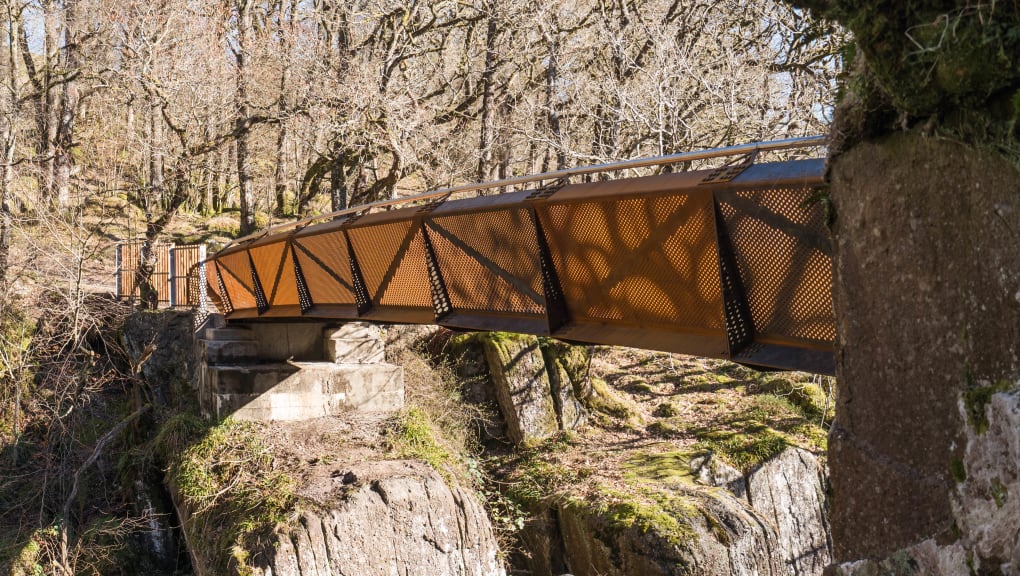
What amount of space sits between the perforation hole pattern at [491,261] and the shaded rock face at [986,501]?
371 cm

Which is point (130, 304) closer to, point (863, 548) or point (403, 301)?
point (403, 301)

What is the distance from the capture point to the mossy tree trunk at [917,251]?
262 centimetres

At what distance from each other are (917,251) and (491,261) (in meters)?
4.03

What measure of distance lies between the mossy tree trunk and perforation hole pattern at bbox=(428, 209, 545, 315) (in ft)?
10.3

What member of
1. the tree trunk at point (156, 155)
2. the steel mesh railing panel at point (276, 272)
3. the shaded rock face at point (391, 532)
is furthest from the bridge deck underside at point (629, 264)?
the tree trunk at point (156, 155)

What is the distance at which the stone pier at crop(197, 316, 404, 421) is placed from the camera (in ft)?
42.4

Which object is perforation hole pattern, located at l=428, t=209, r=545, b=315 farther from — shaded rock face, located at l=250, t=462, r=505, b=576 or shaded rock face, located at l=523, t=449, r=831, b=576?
shaded rock face, located at l=523, t=449, r=831, b=576

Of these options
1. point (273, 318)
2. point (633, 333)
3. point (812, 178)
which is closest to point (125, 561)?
point (273, 318)

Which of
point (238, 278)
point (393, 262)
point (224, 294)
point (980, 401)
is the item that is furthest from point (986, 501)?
point (224, 294)

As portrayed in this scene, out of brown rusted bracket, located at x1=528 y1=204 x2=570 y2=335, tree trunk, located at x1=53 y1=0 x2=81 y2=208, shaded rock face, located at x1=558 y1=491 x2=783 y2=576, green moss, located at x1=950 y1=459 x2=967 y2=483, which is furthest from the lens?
tree trunk, located at x1=53 y1=0 x2=81 y2=208

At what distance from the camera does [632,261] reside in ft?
18.0

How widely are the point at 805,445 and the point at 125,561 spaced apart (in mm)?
11051

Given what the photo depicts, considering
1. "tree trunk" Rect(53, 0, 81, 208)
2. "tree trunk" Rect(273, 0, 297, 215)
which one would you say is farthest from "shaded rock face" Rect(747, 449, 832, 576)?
"tree trunk" Rect(53, 0, 81, 208)

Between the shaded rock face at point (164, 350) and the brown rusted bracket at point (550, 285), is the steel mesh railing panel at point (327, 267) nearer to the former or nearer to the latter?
the brown rusted bracket at point (550, 285)
